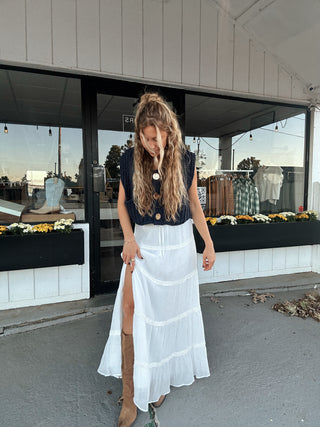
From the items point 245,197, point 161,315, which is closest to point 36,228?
point 161,315

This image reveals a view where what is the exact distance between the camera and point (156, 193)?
153cm

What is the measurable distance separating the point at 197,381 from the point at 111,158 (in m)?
2.36

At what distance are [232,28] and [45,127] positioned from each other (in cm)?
259

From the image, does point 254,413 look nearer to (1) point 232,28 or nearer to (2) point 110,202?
(2) point 110,202

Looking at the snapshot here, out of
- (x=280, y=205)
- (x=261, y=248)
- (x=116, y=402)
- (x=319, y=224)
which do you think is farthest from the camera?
(x=280, y=205)

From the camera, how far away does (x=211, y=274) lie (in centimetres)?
379

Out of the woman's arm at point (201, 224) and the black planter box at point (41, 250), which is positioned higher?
the woman's arm at point (201, 224)

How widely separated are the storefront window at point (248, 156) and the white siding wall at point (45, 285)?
184 centimetres

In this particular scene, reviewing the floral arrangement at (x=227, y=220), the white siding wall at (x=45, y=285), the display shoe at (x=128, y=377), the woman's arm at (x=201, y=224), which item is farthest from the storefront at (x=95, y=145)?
the woman's arm at (x=201, y=224)

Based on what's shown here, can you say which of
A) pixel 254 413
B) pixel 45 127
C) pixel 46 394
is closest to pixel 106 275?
pixel 46 394

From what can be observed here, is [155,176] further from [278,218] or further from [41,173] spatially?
[278,218]

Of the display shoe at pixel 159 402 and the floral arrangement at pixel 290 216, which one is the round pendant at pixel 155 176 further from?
the floral arrangement at pixel 290 216

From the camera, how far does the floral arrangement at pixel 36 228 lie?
2863mm

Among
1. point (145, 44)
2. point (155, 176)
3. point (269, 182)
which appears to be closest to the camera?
point (155, 176)
